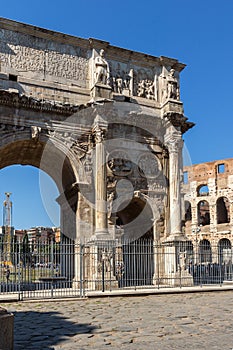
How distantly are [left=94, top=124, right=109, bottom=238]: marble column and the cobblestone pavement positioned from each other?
459cm

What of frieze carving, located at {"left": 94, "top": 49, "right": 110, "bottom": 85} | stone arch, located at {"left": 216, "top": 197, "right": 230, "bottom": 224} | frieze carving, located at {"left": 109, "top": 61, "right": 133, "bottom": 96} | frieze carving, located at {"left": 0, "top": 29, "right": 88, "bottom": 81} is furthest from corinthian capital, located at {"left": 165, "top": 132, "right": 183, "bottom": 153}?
stone arch, located at {"left": 216, "top": 197, "right": 230, "bottom": 224}

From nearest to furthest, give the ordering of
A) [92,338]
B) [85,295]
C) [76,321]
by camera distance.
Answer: [92,338]
[76,321]
[85,295]

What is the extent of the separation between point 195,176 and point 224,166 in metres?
2.96

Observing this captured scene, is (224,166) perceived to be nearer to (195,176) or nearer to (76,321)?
(195,176)

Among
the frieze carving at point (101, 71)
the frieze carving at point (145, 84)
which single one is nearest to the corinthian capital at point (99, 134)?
the frieze carving at point (101, 71)

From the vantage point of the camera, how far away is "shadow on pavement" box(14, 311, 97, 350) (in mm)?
5453

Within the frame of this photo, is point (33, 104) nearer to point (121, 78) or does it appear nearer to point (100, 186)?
point (100, 186)

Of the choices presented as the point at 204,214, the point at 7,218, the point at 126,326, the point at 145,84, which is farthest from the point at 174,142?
the point at 204,214

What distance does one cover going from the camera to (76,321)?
740 cm

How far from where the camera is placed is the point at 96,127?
1526 cm

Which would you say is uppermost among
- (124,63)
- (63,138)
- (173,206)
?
(124,63)

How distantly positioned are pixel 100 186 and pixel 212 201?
25.3 meters

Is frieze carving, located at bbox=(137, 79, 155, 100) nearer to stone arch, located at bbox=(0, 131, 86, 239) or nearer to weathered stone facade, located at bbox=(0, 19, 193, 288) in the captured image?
weathered stone facade, located at bbox=(0, 19, 193, 288)

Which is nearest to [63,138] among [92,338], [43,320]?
[43,320]
